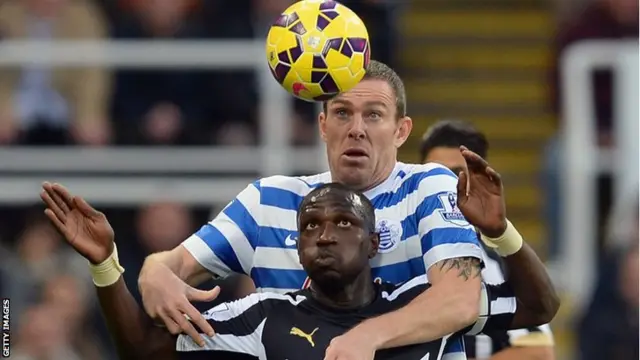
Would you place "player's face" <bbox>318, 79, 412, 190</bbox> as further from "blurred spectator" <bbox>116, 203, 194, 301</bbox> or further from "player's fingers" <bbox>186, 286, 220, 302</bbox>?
"blurred spectator" <bbox>116, 203, 194, 301</bbox>

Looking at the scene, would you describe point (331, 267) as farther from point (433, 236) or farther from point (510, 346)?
point (510, 346)

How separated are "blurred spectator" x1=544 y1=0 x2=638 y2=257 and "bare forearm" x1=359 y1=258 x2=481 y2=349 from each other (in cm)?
529

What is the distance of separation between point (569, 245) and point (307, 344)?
17.7 ft

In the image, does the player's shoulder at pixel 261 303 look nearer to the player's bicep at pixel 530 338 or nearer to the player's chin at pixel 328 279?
the player's chin at pixel 328 279

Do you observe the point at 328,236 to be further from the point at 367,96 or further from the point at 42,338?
the point at 42,338

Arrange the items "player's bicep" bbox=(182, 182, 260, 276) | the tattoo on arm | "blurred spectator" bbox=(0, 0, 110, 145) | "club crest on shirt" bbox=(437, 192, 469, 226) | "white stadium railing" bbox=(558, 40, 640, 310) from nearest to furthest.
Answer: the tattoo on arm, "club crest on shirt" bbox=(437, 192, 469, 226), "player's bicep" bbox=(182, 182, 260, 276), "white stadium railing" bbox=(558, 40, 640, 310), "blurred spectator" bbox=(0, 0, 110, 145)

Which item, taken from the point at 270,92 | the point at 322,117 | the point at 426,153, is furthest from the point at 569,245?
the point at 322,117

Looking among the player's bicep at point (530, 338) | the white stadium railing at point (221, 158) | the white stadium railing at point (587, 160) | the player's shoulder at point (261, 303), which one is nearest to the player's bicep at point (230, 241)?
the player's shoulder at point (261, 303)

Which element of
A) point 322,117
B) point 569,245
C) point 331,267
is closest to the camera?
point 331,267

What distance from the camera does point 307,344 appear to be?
6.72m

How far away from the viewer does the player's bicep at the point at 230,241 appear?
7.27m

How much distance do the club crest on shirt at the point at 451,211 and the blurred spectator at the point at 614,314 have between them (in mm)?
4481

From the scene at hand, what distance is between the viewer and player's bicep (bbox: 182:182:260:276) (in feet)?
23.8

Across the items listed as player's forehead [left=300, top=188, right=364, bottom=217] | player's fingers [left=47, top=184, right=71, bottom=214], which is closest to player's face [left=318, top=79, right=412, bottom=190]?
player's forehead [left=300, top=188, right=364, bottom=217]
